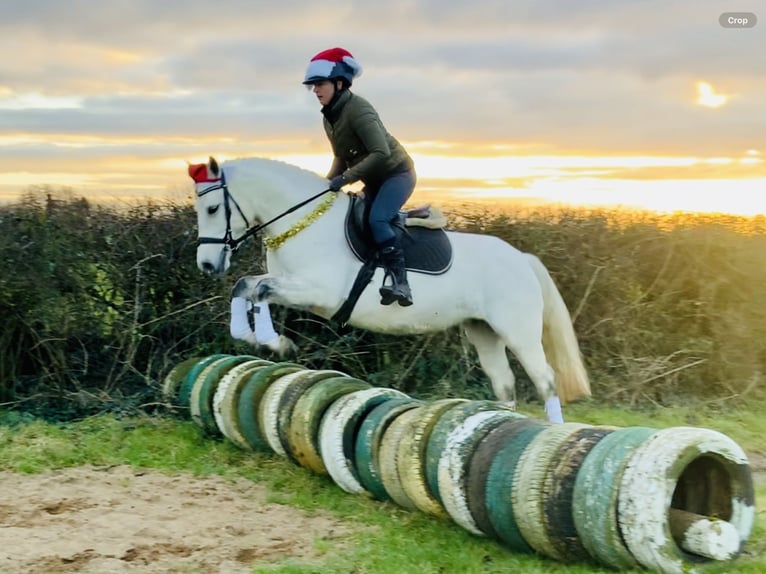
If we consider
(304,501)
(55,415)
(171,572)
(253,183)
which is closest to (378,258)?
Answer: (253,183)

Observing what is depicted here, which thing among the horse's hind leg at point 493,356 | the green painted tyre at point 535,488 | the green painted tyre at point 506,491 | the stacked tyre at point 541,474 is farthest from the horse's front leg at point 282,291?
the green painted tyre at point 535,488

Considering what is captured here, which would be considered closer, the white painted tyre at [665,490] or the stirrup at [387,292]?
the white painted tyre at [665,490]

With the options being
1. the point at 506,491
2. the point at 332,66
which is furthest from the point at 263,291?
the point at 506,491

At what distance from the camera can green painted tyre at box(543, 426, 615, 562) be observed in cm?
393

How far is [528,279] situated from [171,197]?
3570mm

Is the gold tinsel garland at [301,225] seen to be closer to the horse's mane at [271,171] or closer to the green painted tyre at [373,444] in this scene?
the horse's mane at [271,171]

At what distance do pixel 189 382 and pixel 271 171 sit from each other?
195cm

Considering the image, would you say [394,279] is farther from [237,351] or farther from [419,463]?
[237,351]

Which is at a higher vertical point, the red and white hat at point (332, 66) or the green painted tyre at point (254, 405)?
the red and white hat at point (332, 66)

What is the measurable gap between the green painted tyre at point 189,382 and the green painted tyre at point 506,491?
3.39 m

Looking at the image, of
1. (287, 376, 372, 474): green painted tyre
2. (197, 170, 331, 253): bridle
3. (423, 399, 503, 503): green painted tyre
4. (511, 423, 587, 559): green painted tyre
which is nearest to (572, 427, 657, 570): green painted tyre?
(511, 423, 587, 559): green painted tyre

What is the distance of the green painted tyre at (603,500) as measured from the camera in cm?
376

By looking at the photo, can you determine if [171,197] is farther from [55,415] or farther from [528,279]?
[528,279]

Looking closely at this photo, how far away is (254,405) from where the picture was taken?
6121 millimetres
